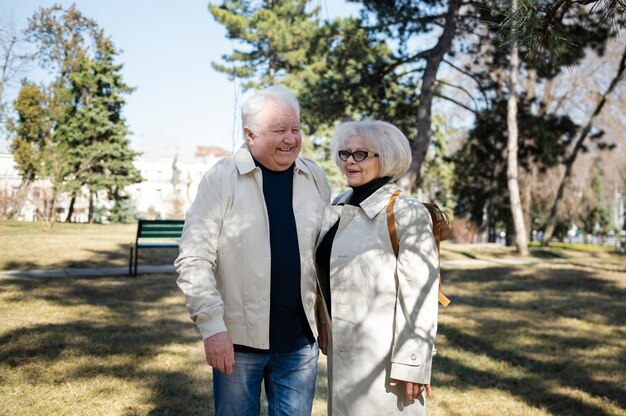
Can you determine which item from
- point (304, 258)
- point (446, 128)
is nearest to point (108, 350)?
point (304, 258)

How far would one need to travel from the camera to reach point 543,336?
6969 mm

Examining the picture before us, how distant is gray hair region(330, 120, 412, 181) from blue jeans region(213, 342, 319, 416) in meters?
0.90

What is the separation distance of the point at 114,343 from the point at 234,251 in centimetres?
400

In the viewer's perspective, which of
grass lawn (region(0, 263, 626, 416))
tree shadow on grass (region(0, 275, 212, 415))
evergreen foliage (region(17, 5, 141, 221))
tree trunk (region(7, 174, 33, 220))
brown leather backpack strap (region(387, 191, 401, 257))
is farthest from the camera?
evergreen foliage (region(17, 5, 141, 221))

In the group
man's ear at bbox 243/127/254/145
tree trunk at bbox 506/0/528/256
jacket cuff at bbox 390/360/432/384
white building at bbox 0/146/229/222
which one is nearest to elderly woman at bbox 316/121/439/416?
jacket cuff at bbox 390/360/432/384

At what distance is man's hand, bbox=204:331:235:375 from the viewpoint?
2.25 metres

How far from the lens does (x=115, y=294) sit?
8445 mm

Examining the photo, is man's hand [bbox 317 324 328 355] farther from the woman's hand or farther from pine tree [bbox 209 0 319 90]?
pine tree [bbox 209 0 319 90]

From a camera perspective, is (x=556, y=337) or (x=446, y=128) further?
(x=446, y=128)

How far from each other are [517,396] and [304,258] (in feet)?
10.7

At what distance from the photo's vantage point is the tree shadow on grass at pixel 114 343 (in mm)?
4562

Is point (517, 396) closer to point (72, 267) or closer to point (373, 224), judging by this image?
point (373, 224)

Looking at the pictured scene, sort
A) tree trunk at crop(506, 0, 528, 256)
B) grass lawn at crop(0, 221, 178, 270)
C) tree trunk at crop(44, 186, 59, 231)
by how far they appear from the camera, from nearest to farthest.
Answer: grass lawn at crop(0, 221, 178, 270)
tree trunk at crop(44, 186, 59, 231)
tree trunk at crop(506, 0, 528, 256)

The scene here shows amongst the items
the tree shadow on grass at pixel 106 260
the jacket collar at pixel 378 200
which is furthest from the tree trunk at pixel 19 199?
the jacket collar at pixel 378 200
